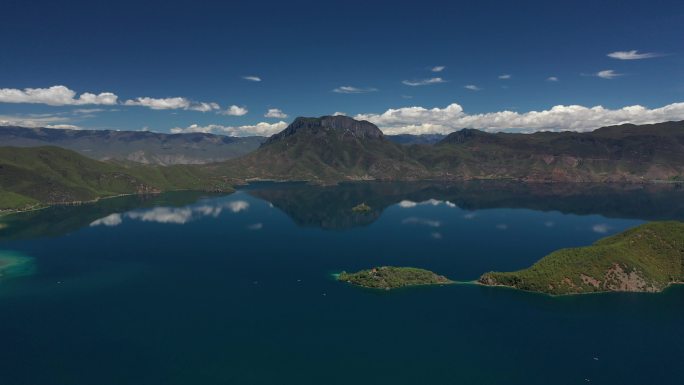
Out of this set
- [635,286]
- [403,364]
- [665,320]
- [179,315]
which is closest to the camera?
[403,364]

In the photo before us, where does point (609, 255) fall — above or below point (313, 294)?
above

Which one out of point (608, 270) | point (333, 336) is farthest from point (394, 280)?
point (608, 270)

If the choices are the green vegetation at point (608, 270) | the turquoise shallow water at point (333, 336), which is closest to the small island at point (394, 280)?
the turquoise shallow water at point (333, 336)

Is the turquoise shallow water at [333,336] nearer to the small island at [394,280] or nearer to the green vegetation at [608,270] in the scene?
the green vegetation at [608,270]

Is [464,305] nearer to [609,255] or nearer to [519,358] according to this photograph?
[519,358]

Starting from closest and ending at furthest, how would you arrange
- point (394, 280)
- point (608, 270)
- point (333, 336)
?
point (333, 336) < point (608, 270) < point (394, 280)

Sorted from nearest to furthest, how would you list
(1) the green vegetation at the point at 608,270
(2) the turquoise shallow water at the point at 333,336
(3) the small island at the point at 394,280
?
(2) the turquoise shallow water at the point at 333,336 → (1) the green vegetation at the point at 608,270 → (3) the small island at the point at 394,280

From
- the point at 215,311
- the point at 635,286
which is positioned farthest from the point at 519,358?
the point at 215,311

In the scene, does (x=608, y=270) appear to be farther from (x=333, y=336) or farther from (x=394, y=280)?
(x=333, y=336)
